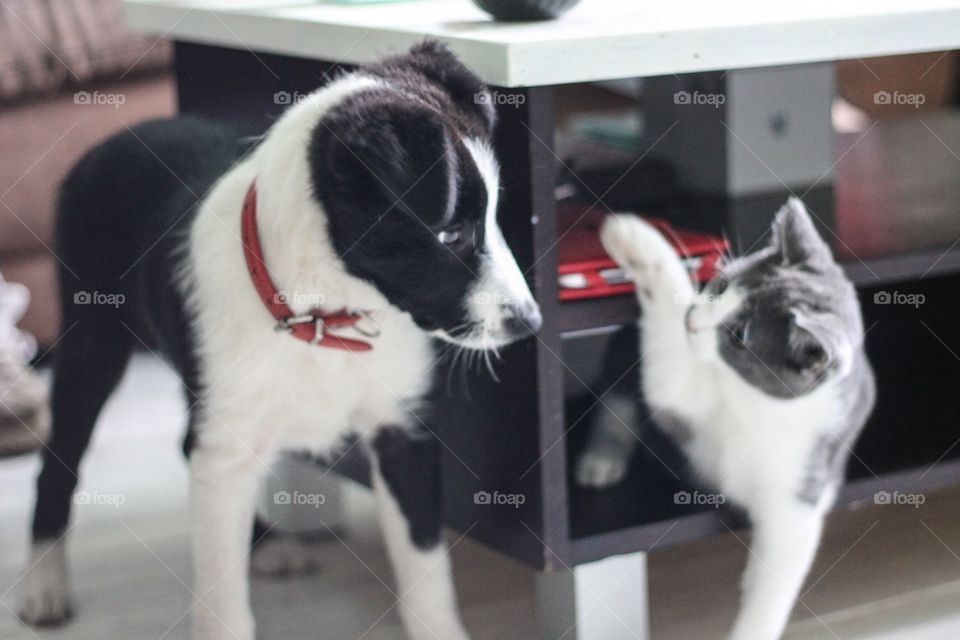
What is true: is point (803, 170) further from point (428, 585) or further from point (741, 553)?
point (428, 585)

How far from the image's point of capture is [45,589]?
59.7 inches

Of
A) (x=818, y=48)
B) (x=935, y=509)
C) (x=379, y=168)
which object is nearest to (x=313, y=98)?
(x=379, y=168)

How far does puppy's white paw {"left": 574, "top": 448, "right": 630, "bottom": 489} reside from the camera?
1438 mm

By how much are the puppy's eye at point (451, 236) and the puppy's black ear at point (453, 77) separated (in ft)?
0.36

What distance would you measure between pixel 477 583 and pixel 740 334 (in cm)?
49

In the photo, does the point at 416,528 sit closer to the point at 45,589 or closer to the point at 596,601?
the point at 596,601

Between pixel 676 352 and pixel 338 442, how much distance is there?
1.21 ft

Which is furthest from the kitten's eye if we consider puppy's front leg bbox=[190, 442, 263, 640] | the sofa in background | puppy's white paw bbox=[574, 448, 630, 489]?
the sofa in background

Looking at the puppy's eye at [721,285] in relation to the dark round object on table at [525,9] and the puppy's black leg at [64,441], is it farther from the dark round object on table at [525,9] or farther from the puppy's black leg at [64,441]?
the puppy's black leg at [64,441]

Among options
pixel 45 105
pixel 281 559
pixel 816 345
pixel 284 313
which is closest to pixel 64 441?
pixel 281 559

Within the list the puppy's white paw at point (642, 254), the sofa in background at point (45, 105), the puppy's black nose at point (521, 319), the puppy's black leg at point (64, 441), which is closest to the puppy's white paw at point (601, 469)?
the puppy's white paw at point (642, 254)

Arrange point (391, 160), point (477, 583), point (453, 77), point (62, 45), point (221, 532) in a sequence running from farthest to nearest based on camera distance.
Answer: point (62, 45)
point (477, 583)
point (221, 532)
point (453, 77)
point (391, 160)

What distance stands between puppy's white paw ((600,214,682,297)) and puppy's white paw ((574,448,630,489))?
0.68 feet

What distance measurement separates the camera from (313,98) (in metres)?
1.20
